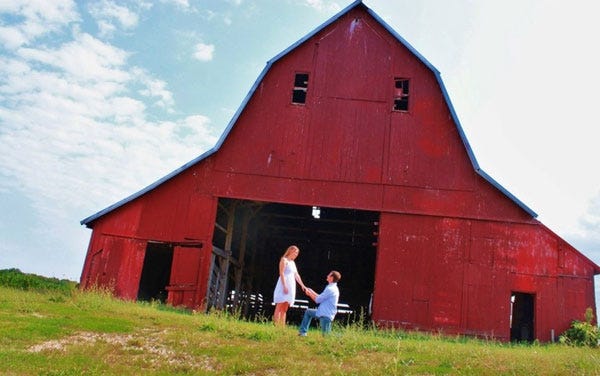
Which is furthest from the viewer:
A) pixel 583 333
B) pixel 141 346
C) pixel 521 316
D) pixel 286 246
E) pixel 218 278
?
pixel 286 246

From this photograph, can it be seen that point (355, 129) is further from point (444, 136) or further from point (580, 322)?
point (580, 322)

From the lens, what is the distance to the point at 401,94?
17.0m

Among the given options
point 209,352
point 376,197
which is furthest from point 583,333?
point 209,352

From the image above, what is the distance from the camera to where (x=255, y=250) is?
918 inches

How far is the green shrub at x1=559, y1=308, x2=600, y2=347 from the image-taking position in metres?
14.5

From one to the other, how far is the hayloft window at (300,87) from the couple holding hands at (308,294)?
7.25 meters

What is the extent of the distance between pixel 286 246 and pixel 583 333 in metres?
13.3

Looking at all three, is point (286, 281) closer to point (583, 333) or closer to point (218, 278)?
point (218, 278)

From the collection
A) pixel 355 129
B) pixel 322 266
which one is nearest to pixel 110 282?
pixel 355 129

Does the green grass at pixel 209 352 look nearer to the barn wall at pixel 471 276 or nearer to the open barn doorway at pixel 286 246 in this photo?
the barn wall at pixel 471 276

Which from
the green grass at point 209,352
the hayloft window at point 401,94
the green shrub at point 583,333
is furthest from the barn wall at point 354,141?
the green grass at point 209,352

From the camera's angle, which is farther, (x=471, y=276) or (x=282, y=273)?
(x=471, y=276)

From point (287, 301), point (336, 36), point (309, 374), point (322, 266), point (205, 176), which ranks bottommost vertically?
point (309, 374)

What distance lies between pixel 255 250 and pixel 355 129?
8.60 m
